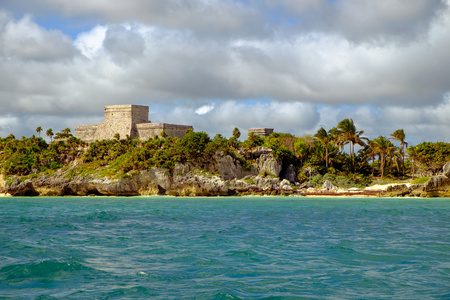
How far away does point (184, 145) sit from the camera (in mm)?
66188

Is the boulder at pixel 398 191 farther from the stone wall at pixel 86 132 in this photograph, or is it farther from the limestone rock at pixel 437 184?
the stone wall at pixel 86 132

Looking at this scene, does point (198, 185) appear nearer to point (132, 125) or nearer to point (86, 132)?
point (132, 125)

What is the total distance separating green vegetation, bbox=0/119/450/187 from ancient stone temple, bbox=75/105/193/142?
190cm

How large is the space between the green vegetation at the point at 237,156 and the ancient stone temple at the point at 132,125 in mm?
1905

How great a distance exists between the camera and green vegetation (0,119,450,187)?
2581 inches

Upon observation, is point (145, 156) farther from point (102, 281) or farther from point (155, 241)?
point (102, 281)

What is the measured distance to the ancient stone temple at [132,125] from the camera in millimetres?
75106

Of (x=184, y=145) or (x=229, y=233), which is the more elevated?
(x=184, y=145)

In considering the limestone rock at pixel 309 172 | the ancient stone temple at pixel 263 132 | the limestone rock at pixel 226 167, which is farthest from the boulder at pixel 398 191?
the ancient stone temple at pixel 263 132

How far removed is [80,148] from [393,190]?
1886 inches

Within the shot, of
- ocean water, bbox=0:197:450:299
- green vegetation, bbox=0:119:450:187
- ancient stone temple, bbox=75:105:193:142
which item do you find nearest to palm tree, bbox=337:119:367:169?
green vegetation, bbox=0:119:450:187

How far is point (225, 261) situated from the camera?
1390cm

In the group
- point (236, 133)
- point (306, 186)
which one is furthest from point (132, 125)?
point (306, 186)

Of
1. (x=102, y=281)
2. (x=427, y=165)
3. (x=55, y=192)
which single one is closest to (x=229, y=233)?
(x=102, y=281)
